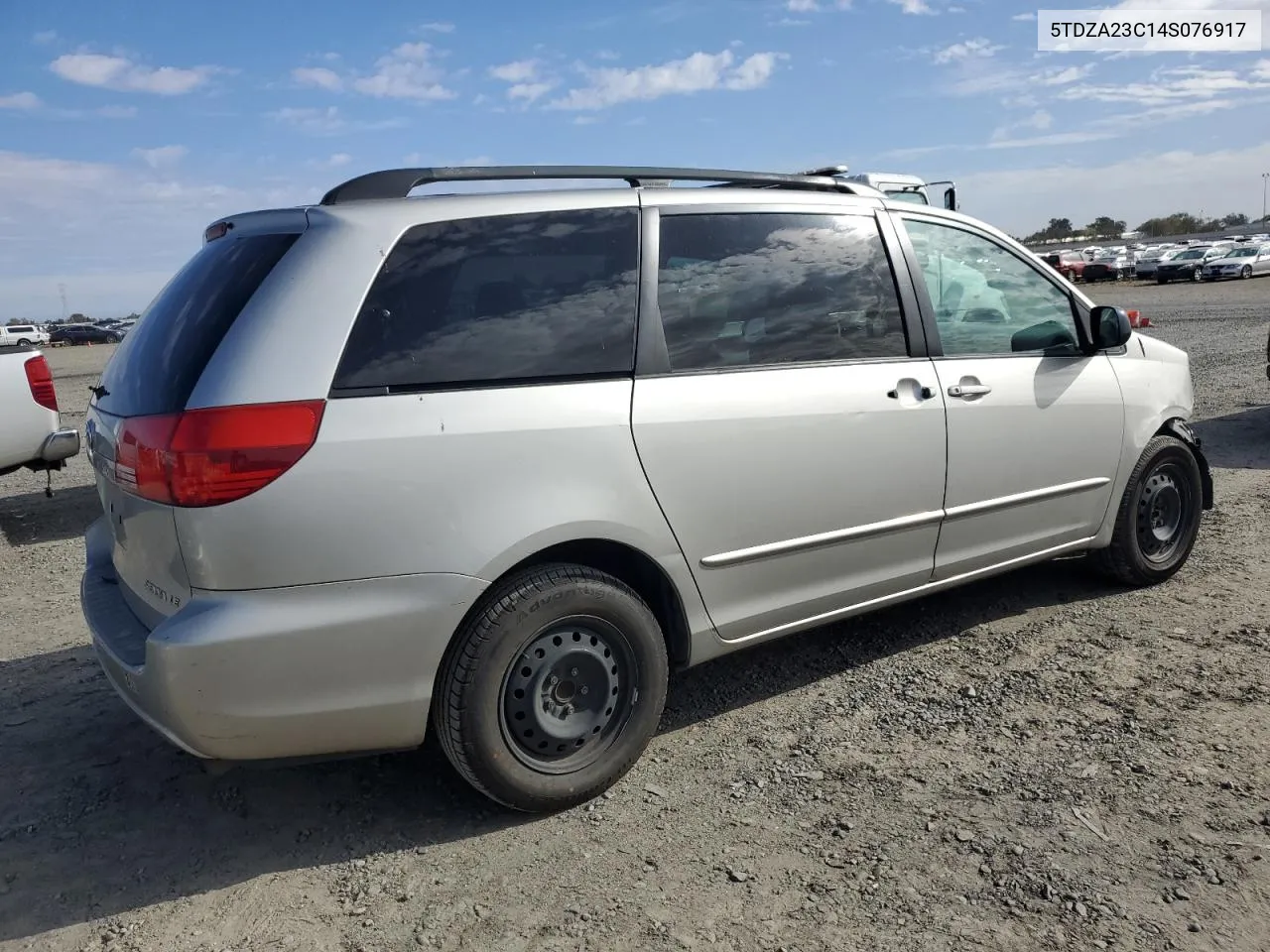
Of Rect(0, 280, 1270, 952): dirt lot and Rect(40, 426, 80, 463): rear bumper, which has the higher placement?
Rect(40, 426, 80, 463): rear bumper

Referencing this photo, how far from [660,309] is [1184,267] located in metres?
44.1

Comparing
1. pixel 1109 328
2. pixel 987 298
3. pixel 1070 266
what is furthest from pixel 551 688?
pixel 1070 266

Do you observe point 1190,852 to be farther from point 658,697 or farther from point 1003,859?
point 658,697

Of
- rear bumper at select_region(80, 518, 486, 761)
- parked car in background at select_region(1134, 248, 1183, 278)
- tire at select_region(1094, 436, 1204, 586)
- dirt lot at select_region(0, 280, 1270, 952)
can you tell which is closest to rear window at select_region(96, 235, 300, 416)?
rear bumper at select_region(80, 518, 486, 761)

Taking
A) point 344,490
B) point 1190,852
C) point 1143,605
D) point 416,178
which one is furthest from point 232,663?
point 1143,605

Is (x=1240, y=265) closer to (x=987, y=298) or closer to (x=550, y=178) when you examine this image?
(x=987, y=298)

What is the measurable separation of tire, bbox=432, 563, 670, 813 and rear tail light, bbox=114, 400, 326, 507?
2.33 feet

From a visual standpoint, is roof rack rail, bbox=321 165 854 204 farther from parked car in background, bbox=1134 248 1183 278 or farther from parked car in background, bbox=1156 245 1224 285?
parked car in background, bbox=1134 248 1183 278

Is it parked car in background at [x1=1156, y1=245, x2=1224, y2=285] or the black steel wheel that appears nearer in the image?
the black steel wheel

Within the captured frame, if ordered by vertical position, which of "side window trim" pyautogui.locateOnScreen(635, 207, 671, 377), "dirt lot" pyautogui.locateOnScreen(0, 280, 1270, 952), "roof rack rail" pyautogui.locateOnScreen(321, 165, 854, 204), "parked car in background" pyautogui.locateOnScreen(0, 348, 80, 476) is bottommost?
"dirt lot" pyautogui.locateOnScreen(0, 280, 1270, 952)

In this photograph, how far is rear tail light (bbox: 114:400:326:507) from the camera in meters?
2.57

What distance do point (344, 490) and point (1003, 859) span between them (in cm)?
204

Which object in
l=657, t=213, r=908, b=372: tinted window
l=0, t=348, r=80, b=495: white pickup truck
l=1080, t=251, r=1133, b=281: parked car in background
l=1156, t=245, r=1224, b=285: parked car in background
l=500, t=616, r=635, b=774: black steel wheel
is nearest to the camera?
l=500, t=616, r=635, b=774: black steel wheel

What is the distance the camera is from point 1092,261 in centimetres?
4706
